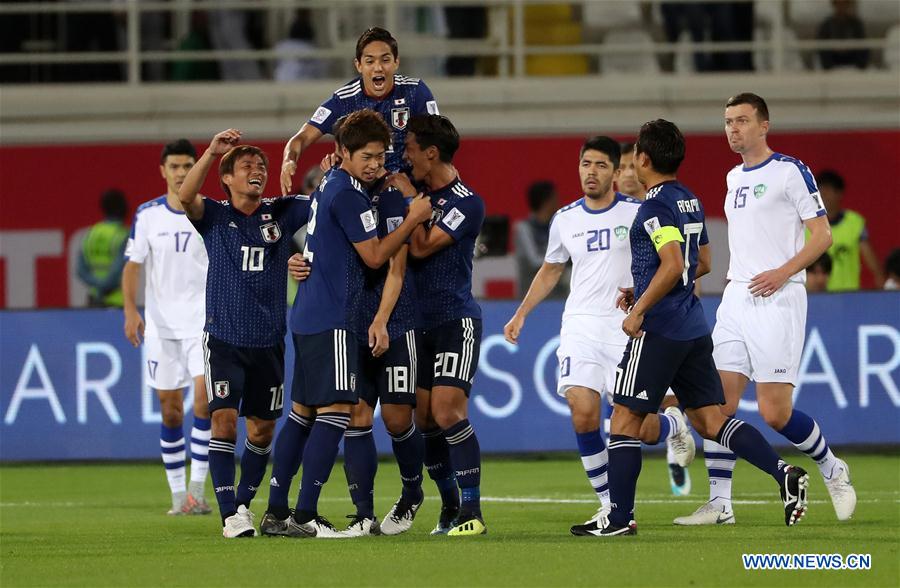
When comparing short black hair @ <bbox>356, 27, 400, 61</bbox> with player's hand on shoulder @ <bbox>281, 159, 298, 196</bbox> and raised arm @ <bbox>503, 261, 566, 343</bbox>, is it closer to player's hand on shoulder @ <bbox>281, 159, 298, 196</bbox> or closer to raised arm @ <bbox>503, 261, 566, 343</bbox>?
player's hand on shoulder @ <bbox>281, 159, 298, 196</bbox>

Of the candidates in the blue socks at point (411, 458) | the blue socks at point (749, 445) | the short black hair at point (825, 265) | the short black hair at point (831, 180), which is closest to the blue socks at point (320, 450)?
the blue socks at point (411, 458)

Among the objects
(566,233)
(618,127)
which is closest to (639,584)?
(566,233)

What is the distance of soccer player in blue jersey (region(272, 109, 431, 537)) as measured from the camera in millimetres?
8516

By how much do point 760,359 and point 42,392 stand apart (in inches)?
295

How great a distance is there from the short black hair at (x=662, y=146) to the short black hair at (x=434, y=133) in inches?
40.1

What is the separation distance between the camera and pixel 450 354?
8.93 meters

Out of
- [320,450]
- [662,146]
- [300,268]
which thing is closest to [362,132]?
[300,268]

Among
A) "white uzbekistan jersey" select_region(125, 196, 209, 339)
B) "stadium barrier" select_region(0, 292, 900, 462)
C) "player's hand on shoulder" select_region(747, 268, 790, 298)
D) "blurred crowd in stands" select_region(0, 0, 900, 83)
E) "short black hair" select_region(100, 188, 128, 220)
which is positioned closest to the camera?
"player's hand on shoulder" select_region(747, 268, 790, 298)

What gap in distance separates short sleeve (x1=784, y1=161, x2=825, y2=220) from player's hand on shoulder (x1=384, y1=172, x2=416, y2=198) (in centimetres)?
224

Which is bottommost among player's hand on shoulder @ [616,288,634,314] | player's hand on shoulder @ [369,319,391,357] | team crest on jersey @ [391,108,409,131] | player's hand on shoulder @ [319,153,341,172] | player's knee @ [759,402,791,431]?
player's knee @ [759,402,791,431]

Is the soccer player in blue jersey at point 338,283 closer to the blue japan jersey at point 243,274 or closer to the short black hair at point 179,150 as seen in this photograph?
the blue japan jersey at point 243,274

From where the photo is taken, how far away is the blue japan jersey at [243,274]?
29.8 feet

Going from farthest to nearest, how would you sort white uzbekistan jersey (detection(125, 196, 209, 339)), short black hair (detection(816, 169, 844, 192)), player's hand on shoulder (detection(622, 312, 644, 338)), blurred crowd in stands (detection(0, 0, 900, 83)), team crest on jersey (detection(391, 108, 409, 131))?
1. blurred crowd in stands (detection(0, 0, 900, 83))
2. short black hair (detection(816, 169, 844, 192))
3. white uzbekistan jersey (detection(125, 196, 209, 339))
4. team crest on jersey (detection(391, 108, 409, 131))
5. player's hand on shoulder (detection(622, 312, 644, 338))

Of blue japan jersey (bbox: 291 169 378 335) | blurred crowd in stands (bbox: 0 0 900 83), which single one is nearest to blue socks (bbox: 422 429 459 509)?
blue japan jersey (bbox: 291 169 378 335)
